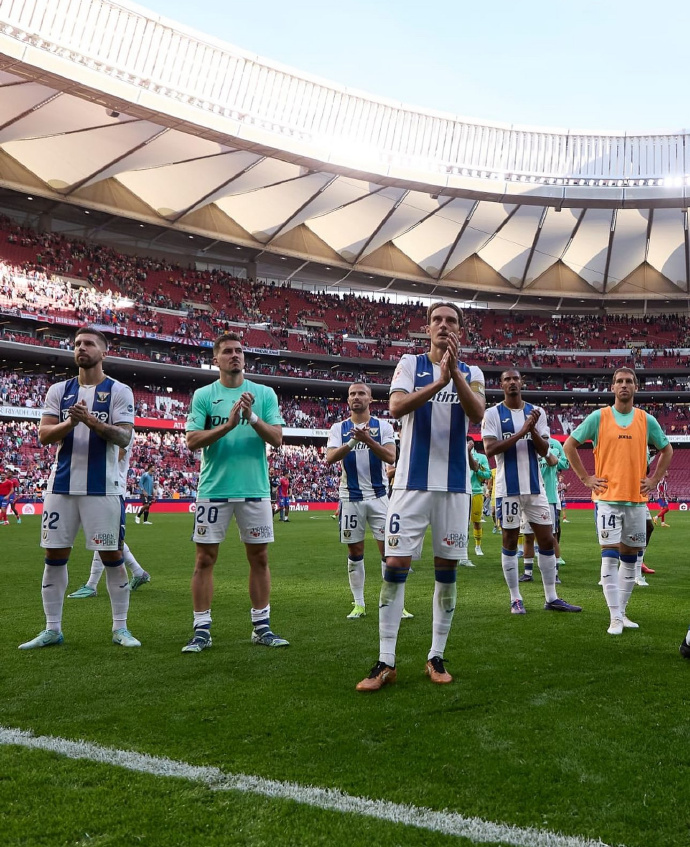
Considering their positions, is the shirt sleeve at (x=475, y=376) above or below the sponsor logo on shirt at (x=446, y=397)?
above

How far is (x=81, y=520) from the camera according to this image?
533 centimetres

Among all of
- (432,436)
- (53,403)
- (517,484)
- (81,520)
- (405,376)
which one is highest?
(405,376)

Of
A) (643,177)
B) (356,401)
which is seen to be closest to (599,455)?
(356,401)

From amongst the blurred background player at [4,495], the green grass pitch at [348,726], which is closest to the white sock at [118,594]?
the green grass pitch at [348,726]

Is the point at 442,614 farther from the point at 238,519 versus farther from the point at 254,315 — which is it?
the point at 254,315

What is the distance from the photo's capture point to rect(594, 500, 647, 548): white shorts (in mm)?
5699

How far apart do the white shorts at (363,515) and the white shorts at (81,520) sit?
8.01ft

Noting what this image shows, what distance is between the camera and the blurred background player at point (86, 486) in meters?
5.23

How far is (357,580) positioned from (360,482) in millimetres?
1007

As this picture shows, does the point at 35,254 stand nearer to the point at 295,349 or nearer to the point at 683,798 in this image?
the point at 295,349

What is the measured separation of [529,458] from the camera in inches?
281

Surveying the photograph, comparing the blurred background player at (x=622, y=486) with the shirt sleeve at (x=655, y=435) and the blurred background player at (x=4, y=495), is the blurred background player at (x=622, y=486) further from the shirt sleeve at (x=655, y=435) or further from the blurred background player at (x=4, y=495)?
the blurred background player at (x=4, y=495)

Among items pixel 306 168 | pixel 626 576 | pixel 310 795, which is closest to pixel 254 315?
pixel 306 168

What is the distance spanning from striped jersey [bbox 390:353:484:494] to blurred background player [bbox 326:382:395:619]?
2.13 m
